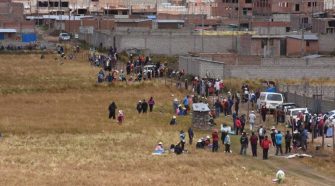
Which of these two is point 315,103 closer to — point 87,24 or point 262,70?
point 262,70

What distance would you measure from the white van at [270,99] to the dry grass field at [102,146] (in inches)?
156

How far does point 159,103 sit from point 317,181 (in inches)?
706

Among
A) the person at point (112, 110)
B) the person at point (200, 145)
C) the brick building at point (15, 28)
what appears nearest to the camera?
the person at point (200, 145)

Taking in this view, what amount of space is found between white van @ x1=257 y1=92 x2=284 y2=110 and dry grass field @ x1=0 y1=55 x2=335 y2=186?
3957 mm

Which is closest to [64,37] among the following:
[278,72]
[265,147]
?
[278,72]

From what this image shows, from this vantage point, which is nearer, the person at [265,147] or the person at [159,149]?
the person at [265,147]

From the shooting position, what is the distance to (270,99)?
40375mm

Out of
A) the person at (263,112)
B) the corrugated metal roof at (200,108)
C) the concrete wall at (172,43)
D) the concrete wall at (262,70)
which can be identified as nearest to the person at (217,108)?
the person at (263,112)

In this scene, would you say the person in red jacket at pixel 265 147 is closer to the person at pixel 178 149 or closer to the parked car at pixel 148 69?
the person at pixel 178 149

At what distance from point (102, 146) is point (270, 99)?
1141cm

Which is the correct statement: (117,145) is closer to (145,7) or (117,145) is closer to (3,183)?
(3,183)

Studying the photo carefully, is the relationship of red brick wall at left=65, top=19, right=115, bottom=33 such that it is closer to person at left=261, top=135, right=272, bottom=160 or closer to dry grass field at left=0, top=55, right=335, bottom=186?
dry grass field at left=0, top=55, right=335, bottom=186

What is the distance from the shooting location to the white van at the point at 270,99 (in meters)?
39.9

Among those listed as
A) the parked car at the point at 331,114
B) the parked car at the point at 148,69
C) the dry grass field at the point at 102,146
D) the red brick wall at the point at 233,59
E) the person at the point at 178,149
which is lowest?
the dry grass field at the point at 102,146
